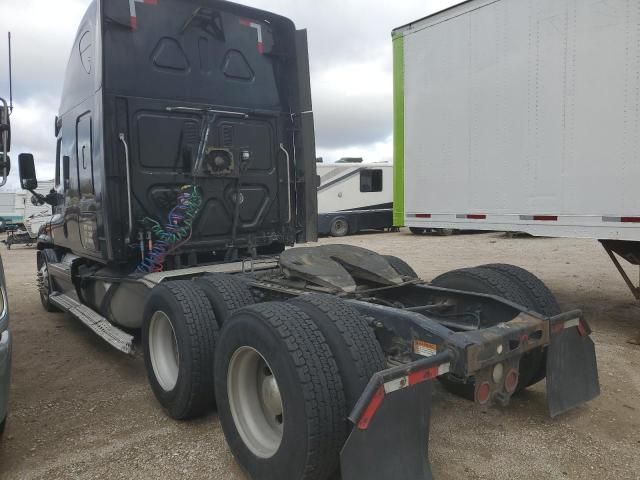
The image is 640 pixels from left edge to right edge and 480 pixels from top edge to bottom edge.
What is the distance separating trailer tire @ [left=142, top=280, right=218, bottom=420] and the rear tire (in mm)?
16418

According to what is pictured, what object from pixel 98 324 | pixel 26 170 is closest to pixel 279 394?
pixel 98 324

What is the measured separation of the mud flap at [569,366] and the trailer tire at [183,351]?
2.13 meters

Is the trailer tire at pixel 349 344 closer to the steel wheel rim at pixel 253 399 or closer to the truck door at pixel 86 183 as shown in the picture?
→ the steel wheel rim at pixel 253 399

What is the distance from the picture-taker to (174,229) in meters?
4.67

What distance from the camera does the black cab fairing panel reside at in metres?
4.45

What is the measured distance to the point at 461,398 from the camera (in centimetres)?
384

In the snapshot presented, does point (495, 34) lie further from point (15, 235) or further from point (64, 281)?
point (15, 235)

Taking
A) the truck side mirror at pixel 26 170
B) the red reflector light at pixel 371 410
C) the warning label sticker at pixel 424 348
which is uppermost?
the truck side mirror at pixel 26 170

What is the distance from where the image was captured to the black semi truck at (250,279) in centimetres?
244

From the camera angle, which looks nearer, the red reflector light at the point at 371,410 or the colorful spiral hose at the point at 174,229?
the red reflector light at the point at 371,410

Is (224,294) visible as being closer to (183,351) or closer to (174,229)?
(183,351)

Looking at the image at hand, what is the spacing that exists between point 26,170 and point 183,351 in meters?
3.60

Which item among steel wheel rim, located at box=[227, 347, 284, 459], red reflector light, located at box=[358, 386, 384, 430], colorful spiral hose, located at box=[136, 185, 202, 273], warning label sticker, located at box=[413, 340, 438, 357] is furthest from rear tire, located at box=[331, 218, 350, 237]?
red reflector light, located at box=[358, 386, 384, 430]

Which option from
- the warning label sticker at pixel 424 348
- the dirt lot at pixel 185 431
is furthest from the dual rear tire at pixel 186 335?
the warning label sticker at pixel 424 348
